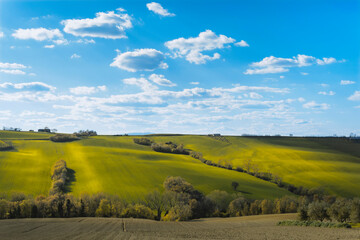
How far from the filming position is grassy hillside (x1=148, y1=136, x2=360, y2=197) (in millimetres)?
95000

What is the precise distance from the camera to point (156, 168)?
101062 mm

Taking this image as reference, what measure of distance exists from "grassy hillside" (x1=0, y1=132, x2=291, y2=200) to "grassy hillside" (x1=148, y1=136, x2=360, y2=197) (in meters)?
15.2

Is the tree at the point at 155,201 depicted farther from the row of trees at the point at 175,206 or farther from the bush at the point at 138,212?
the bush at the point at 138,212

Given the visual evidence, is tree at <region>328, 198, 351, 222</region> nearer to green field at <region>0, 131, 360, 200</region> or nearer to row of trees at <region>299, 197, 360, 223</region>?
row of trees at <region>299, 197, 360, 223</region>

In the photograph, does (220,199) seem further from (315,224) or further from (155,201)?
(315,224)

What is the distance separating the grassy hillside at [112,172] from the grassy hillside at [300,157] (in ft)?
49.7

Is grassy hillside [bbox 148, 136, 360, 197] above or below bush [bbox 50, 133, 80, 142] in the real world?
below

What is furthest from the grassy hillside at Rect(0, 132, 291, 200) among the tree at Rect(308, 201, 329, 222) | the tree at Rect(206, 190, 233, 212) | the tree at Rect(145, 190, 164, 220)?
the tree at Rect(308, 201, 329, 222)

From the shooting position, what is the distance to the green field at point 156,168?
80.6 m

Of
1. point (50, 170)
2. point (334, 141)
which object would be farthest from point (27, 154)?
point (334, 141)

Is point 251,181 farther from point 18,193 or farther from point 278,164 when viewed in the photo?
point 18,193

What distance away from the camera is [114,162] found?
105 metres

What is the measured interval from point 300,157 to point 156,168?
65675 mm

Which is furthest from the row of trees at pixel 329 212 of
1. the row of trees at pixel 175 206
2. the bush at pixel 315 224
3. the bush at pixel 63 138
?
the bush at pixel 63 138
